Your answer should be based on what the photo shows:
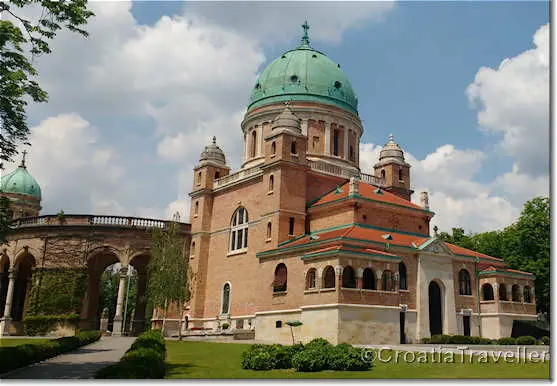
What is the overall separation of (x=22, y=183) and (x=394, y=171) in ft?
160

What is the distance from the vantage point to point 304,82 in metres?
52.4

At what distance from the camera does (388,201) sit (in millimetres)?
44250

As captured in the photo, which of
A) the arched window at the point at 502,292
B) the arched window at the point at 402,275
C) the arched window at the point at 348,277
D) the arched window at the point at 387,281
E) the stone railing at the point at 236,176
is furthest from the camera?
the stone railing at the point at 236,176

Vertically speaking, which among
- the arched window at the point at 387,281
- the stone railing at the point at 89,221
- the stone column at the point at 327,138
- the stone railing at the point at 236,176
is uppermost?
the stone column at the point at 327,138

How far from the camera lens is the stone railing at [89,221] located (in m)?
52.5

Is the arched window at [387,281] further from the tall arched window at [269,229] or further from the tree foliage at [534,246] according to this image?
the tree foliage at [534,246]

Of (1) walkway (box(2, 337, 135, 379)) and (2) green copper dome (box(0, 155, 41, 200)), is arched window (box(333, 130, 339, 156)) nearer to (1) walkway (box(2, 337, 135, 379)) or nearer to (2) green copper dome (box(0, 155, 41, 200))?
(1) walkway (box(2, 337, 135, 379))

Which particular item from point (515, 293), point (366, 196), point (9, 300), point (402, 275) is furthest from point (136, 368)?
point (9, 300)

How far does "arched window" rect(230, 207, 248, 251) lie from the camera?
1896 inches

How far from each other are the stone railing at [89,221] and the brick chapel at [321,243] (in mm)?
4249

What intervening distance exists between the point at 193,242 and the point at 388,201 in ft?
61.3

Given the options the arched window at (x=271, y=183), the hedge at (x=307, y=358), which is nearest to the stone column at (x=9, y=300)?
the arched window at (x=271, y=183)

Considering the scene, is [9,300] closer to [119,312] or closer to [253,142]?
[119,312]

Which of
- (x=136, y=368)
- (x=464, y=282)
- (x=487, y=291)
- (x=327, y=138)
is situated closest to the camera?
(x=136, y=368)
